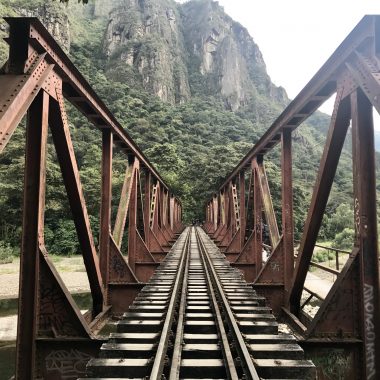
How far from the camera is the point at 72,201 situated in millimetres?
4551

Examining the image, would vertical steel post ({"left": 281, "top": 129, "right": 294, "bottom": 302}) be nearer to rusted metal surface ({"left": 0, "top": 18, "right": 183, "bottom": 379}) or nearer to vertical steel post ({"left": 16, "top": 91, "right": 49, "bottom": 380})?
rusted metal surface ({"left": 0, "top": 18, "right": 183, "bottom": 379})

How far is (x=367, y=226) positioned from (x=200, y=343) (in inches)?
86.8

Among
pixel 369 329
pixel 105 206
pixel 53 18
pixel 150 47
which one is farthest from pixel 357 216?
pixel 150 47

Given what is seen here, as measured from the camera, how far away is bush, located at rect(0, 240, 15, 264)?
24573 millimetres

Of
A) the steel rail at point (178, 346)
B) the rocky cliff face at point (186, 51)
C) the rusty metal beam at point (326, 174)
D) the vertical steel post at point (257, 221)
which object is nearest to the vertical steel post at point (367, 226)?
the rusty metal beam at point (326, 174)

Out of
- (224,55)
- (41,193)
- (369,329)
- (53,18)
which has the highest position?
(224,55)

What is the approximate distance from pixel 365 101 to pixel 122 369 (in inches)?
141

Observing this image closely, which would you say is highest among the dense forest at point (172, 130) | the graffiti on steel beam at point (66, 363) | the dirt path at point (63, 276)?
the dense forest at point (172, 130)

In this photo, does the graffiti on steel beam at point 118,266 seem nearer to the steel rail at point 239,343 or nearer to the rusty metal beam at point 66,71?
the steel rail at point 239,343

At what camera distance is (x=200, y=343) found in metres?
3.96

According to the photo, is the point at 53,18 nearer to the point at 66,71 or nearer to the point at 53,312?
the point at 66,71

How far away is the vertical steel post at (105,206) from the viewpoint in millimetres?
6603

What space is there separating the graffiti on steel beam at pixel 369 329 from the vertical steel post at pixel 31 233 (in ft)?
11.5

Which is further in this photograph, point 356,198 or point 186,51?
point 186,51
